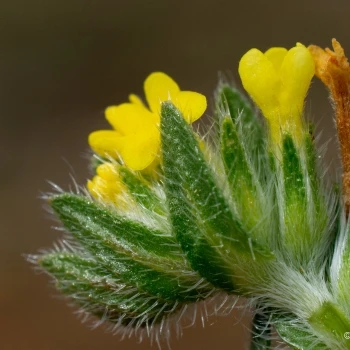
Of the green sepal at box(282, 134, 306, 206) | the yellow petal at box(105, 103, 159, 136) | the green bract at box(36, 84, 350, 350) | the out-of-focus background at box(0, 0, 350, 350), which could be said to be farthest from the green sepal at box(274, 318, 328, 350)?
the out-of-focus background at box(0, 0, 350, 350)

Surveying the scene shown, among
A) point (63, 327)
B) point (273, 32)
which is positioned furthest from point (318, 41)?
point (63, 327)

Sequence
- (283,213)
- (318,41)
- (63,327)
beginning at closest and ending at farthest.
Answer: (283,213) → (63,327) → (318,41)

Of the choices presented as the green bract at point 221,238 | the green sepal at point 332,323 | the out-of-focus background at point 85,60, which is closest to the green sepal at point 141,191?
the green bract at point 221,238

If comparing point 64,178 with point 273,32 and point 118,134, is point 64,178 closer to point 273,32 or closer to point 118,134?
point 273,32

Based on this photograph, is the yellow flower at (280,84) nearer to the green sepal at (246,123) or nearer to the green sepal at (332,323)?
the green sepal at (246,123)

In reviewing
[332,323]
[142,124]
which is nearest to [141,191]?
[142,124]

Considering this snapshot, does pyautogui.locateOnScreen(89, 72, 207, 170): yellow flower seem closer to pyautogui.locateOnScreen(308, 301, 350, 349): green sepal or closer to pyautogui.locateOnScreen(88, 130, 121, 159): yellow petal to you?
pyautogui.locateOnScreen(88, 130, 121, 159): yellow petal

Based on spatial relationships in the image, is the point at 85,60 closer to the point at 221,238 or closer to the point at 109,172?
the point at 109,172
